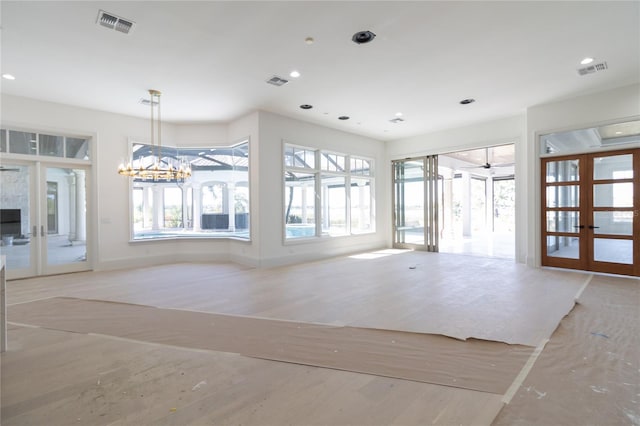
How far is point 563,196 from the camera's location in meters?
6.36

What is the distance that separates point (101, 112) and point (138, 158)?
1.20m

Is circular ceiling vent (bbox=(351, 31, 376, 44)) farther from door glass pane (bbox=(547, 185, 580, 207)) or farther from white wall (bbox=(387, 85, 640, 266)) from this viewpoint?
door glass pane (bbox=(547, 185, 580, 207))

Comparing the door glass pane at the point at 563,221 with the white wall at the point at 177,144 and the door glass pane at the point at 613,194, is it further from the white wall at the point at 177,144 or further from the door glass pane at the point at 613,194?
the white wall at the point at 177,144

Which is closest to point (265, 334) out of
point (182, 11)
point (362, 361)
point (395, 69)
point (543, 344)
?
point (362, 361)

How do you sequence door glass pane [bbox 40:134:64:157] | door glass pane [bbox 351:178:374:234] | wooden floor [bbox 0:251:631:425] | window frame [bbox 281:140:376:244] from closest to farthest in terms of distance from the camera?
wooden floor [bbox 0:251:631:425]
door glass pane [bbox 40:134:64:157]
window frame [bbox 281:140:376:244]
door glass pane [bbox 351:178:374:234]

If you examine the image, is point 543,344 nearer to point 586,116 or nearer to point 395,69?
point 395,69

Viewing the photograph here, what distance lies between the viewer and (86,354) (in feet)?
9.36

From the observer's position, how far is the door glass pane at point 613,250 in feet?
18.6

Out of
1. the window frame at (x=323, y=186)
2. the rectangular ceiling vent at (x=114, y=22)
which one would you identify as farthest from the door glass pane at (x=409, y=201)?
the rectangular ceiling vent at (x=114, y=22)

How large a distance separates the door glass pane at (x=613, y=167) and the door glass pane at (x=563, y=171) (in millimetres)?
300

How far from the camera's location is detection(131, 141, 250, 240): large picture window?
789 cm

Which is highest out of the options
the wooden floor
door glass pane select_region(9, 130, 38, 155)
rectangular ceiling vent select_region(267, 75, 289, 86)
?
rectangular ceiling vent select_region(267, 75, 289, 86)

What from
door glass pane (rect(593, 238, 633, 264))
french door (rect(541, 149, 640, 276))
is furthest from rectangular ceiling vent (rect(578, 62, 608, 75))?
door glass pane (rect(593, 238, 633, 264))

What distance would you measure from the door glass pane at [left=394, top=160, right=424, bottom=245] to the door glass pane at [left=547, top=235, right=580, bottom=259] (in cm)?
333
